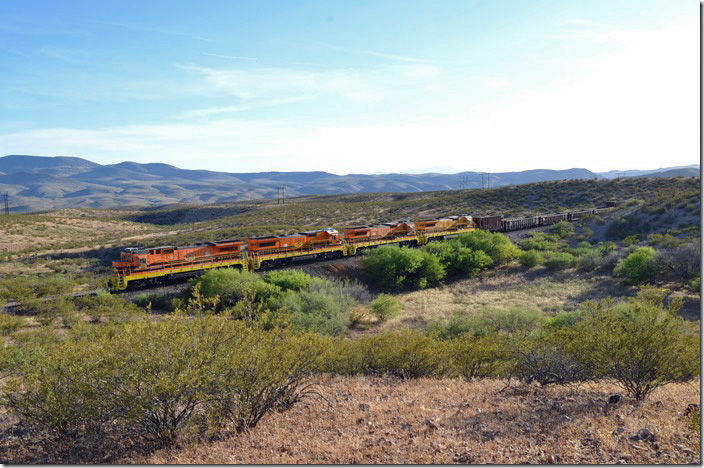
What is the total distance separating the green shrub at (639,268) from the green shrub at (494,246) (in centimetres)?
1092

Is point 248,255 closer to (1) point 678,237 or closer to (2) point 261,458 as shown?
(2) point 261,458

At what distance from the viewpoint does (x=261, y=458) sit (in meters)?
9.82

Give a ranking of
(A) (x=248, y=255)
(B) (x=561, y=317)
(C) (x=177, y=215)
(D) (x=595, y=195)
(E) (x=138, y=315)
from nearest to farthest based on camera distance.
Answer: (B) (x=561, y=317), (E) (x=138, y=315), (A) (x=248, y=255), (D) (x=595, y=195), (C) (x=177, y=215)

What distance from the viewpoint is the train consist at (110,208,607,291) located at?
33.6 metres

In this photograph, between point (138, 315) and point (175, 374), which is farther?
point (138, 315)

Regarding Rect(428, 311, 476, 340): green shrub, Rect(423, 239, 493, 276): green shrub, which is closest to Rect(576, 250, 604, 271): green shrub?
Rect(423, 239, 493, 276): green shrub

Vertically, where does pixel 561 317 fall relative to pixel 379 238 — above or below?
below

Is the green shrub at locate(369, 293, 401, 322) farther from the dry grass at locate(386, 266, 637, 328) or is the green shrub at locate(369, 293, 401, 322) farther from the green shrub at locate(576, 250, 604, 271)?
the green shrub at locate(576, 250, 604, 271)

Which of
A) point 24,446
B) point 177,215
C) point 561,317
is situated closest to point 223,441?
point 24,446

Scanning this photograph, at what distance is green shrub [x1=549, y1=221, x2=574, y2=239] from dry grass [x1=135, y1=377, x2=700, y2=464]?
48241 millimetres

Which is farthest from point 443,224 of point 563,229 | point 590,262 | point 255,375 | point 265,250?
point 255,375

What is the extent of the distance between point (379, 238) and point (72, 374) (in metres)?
40.8

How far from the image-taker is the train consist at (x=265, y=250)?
110ft

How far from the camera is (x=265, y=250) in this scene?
40125 mm
